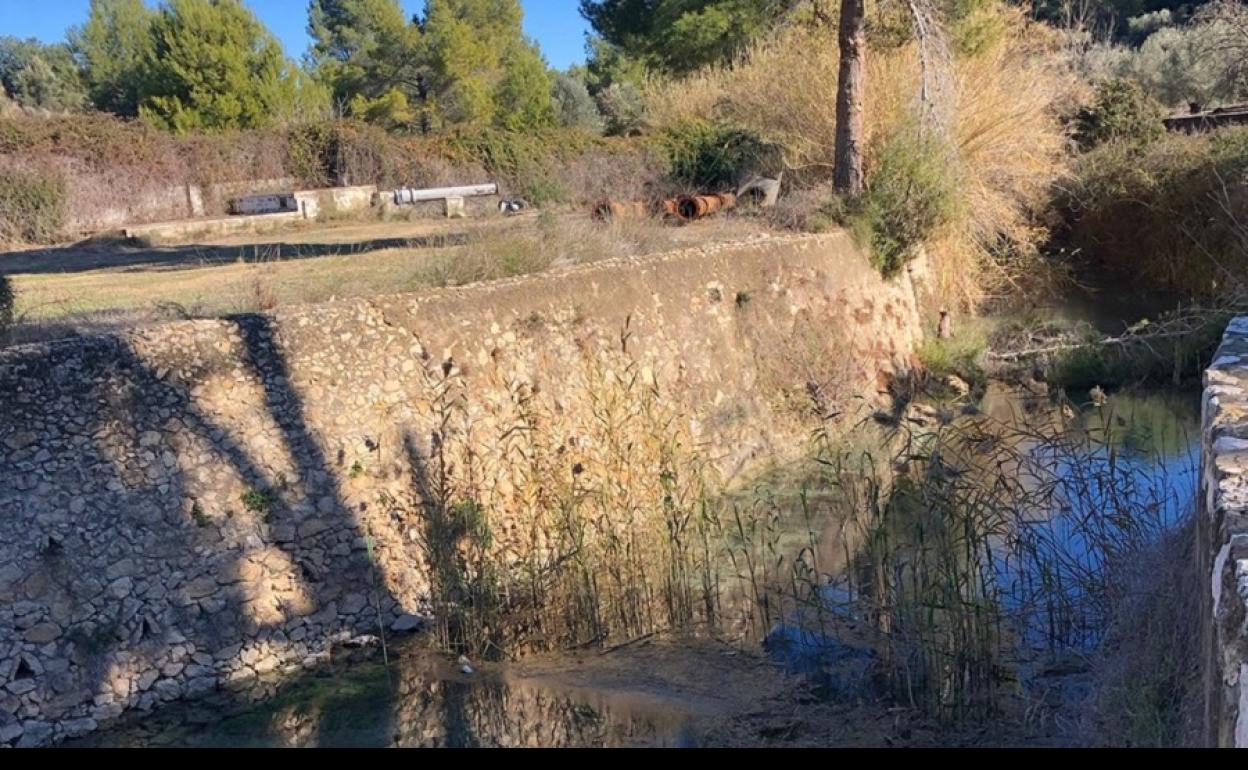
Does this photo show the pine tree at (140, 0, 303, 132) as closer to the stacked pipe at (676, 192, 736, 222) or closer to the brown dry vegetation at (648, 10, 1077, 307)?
the brown dry vegetation at (648, 10, 1077, 307)

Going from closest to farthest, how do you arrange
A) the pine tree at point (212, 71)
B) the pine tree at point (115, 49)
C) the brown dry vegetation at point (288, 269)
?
the brown dry vegetation at point (288, 269) < the pine tree at point (212, 71) < the pine tree at point (115, 49)

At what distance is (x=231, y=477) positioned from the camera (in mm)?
7871

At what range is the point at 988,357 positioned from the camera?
49.8 ft

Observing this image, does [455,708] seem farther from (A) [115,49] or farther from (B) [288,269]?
(A) [115,49]

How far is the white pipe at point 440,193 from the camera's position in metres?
24.6

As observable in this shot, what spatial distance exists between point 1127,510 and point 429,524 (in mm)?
4689

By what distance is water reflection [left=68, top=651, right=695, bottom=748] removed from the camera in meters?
6.22

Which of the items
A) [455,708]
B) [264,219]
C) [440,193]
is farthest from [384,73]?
[455,708]

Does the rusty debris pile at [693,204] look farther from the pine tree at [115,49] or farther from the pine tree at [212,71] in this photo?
the pine tree at [115,49]

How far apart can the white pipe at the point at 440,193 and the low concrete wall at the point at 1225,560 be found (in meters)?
21.1

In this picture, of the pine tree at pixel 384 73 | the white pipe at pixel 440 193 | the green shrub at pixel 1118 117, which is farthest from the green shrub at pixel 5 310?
the pine tree at pixel 384 73

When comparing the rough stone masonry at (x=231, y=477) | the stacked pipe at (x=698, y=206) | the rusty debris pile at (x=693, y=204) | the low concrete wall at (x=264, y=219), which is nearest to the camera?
the rough stone masonry at (x=231, y=477)

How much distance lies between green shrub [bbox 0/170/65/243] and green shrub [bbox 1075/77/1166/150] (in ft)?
69.6

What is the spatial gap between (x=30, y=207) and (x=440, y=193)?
27.4 ft
